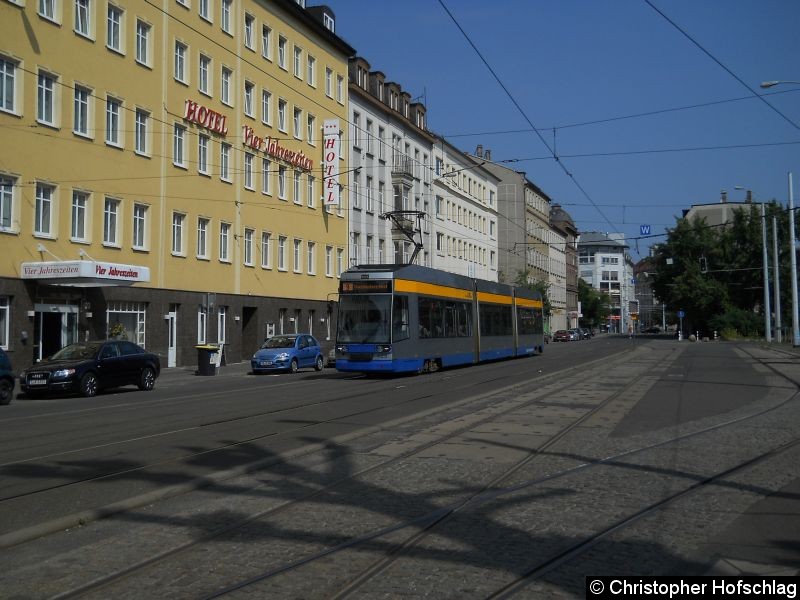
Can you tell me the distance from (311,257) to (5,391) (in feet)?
96.4

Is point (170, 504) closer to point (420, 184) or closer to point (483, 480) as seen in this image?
point (483, 480)

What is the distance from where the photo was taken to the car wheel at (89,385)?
21.7m

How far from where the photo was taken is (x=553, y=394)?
19656mm

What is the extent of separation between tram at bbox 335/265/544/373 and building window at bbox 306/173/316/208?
17462 millimetres

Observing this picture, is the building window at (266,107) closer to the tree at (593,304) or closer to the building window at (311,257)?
the building window at (311,257)

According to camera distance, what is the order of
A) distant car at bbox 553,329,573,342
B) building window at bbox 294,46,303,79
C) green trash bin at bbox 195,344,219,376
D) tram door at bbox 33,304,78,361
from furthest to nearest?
distant car at bbox 553,329,573,342, building window at bbox 294,46,303,79, green trash bin at bbox 195,344,219,376, tram door at bbox 33,304,78,361

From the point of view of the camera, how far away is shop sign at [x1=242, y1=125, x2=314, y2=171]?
41.5m

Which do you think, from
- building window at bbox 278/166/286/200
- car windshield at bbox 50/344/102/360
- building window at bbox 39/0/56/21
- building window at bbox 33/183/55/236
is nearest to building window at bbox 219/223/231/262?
building window at bbox 278/166/286/200

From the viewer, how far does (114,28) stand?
32.3m

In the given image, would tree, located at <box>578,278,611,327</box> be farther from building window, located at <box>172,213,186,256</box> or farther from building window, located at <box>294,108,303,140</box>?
building window, located at <box>172,213,186,256</box>

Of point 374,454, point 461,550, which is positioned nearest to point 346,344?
point 374,454

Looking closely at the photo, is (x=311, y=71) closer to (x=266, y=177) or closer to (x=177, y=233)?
(x=266, y=177)

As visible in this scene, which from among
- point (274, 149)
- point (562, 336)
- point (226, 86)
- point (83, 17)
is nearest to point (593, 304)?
point (562, 336)

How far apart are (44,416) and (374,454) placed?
28.9 ft
